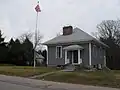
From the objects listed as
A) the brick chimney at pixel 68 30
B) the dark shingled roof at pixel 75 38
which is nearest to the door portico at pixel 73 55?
the dark shingled roof at pixel 75 38

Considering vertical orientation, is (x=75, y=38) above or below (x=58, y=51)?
above

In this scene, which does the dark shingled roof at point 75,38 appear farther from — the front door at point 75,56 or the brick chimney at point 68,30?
the front door at point 75,56

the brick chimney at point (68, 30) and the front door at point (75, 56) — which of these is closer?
the front door at point (75, 56)

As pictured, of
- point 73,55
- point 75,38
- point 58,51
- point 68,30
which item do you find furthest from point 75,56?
point 68,30

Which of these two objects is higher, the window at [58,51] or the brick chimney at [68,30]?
the brick chimney at [68,30]

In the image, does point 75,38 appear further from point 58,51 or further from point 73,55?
point 58,51

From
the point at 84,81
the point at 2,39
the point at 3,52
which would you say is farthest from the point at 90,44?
the point at 2,39

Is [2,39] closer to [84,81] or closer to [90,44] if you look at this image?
[90,44]

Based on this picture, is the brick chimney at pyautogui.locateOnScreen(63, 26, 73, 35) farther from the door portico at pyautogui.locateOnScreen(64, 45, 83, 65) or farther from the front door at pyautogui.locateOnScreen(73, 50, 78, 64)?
the front door at pyautogui.locateOnScreen(73, 50, 78, 64)

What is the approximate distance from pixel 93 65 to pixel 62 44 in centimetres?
521

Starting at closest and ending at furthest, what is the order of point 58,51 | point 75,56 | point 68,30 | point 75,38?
point 75,56
point 75,38
point 58,51
point 68,30

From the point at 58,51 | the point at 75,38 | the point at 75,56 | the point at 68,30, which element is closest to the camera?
the point at 75,56

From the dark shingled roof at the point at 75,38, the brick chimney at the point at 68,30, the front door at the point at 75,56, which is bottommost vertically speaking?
the front door at the point at 75,56

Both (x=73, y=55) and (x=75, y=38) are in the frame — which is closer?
(x=73, y=55)
